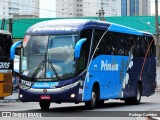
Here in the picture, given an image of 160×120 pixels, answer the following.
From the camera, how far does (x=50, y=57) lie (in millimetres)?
17906

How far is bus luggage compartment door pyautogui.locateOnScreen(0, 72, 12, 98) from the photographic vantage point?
2349cm

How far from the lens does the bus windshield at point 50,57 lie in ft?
58.2

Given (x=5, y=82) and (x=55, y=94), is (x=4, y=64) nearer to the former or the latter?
(x=5, y=82)

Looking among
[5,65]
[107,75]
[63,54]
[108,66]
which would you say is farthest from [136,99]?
[63,54]

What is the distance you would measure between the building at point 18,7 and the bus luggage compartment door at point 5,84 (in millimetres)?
85698

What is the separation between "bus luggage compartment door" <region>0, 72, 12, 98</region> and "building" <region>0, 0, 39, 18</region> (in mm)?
85698

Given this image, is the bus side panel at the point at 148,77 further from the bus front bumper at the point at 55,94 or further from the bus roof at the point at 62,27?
the bus front bumper at the point at 55,94

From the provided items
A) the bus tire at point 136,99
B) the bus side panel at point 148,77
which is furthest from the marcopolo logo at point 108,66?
the bus side panel at point 148,77

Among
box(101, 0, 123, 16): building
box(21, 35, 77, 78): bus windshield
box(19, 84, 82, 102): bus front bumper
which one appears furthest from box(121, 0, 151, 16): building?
box(19, 84, 82, 102): bus front bumper

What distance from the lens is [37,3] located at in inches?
4422

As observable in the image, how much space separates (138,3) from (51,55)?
154 m

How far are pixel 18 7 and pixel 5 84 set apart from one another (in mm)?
96667

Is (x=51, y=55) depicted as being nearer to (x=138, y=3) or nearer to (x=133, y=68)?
(x=133, y=68)

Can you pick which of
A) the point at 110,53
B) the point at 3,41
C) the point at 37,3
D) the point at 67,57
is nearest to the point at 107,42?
the point at 110,53
